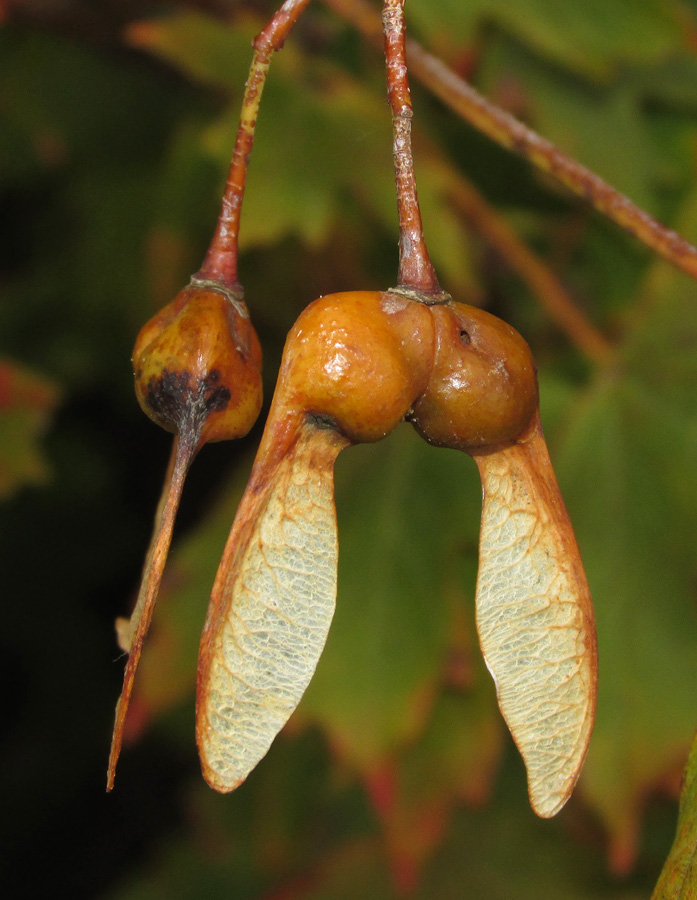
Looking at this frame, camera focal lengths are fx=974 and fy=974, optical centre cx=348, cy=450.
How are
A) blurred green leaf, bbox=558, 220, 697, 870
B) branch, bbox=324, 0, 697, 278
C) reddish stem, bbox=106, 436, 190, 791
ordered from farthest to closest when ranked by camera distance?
blurred green leaf, bbox=558, 220, 697, 870, branch, bbox=324, 0, 697, 278, reddish stem, bbox=106, 436, 190, 791

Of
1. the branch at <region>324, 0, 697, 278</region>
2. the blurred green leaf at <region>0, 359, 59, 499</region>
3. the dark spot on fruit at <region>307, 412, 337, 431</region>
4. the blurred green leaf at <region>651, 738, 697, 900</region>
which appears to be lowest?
the blurred green leaf at <region>0, 359, 59, 499</region>

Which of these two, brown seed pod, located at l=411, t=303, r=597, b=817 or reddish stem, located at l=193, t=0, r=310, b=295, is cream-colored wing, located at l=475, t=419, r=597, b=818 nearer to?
brown seed pod, located at l=411, t=303, r=597, b=817

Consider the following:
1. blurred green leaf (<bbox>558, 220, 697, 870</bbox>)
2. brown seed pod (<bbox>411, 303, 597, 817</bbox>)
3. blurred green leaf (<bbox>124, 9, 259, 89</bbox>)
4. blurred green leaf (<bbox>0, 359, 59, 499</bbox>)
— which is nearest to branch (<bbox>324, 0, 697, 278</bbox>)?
brown seed pod (<bbox>411, 303, 597, 817</bbox>)

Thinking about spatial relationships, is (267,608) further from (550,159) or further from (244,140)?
(550,159)

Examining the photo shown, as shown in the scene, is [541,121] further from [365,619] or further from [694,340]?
[365,619]

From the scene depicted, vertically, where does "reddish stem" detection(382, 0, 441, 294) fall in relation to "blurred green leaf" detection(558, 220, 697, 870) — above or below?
above

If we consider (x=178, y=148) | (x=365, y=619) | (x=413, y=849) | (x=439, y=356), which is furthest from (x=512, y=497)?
(x=178, y=148)

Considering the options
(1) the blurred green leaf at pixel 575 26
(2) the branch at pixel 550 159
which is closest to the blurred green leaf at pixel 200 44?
(1) the blurred green leaf at pixel 575 26

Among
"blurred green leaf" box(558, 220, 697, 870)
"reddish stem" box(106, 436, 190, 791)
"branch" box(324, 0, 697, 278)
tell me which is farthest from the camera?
"blurred green leaf" box(558, 220, 697, 870)
